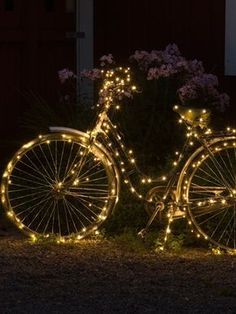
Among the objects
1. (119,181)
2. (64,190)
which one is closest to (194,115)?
(119,181)

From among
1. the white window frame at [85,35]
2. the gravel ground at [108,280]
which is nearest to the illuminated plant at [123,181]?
the gravel ground at [108,280]

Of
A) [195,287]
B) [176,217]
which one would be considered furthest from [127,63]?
[195,287]

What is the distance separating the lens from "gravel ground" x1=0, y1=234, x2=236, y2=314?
6.54m

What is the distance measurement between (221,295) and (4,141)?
174 inches

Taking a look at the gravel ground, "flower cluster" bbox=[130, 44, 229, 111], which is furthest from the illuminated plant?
"flower cluster" bbox=[130, 44, 229, 111]

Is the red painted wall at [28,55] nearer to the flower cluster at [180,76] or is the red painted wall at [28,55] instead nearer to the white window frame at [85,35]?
the white window frame at [85,35]

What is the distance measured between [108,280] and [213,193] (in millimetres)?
1301

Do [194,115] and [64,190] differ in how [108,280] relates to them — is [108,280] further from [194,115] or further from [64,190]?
[194,115]

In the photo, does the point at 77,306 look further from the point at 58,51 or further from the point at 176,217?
the point at 58,51

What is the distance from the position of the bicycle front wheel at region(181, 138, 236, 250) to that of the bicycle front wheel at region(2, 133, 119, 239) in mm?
→ 581

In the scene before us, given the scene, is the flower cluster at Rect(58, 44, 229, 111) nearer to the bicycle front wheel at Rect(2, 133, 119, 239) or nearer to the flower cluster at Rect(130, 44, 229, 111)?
the flower cluster at Rect(130, 44, 229, 111)

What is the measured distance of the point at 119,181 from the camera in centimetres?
809

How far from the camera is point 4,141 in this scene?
422 inches

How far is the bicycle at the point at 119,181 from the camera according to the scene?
26.0ft
